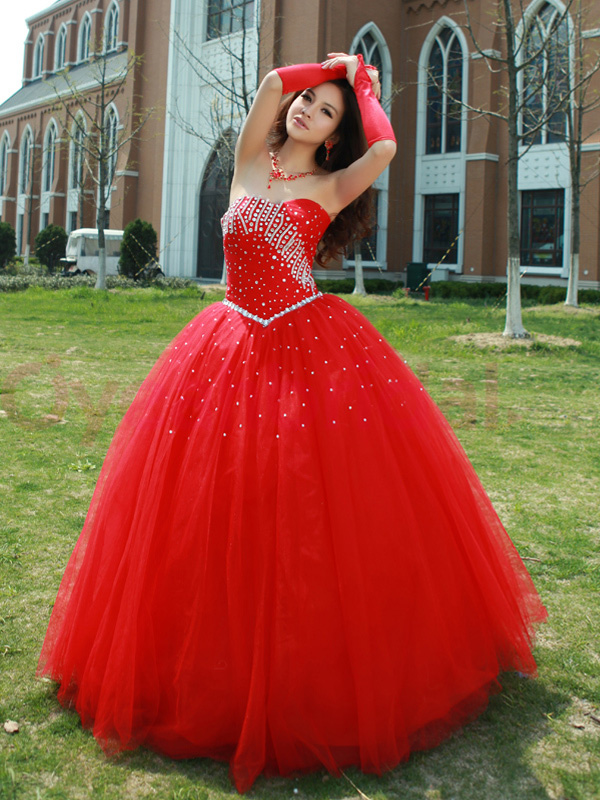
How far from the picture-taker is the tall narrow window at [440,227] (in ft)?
83.1

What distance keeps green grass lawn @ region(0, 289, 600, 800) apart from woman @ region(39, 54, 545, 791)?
0.09 meters

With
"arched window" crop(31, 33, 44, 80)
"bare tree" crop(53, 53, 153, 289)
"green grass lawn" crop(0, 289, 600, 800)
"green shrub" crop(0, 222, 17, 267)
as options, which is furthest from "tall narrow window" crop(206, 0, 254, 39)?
"arched window" crop(31, 33, 44, 80)

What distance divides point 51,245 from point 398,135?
14711mm

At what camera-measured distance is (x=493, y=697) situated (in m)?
2.49

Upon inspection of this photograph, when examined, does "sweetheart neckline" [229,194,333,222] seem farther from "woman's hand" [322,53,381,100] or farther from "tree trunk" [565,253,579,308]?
"tree trunk" [565,253,579,308]

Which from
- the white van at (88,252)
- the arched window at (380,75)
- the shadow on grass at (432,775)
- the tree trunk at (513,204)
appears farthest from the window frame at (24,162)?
the shadow on grass at (432,775)

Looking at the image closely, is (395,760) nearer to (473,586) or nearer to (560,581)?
(473,586)

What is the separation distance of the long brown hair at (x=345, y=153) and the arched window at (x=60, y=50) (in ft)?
149

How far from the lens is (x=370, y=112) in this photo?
2631mm

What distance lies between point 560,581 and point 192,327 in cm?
204

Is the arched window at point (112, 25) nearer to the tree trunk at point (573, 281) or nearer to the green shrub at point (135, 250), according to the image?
the green shrub at point (135, 250)

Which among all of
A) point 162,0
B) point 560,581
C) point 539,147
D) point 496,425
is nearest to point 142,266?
point 162,0

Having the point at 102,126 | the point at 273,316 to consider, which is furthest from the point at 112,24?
the point at 273,316

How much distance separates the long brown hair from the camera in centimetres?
280
